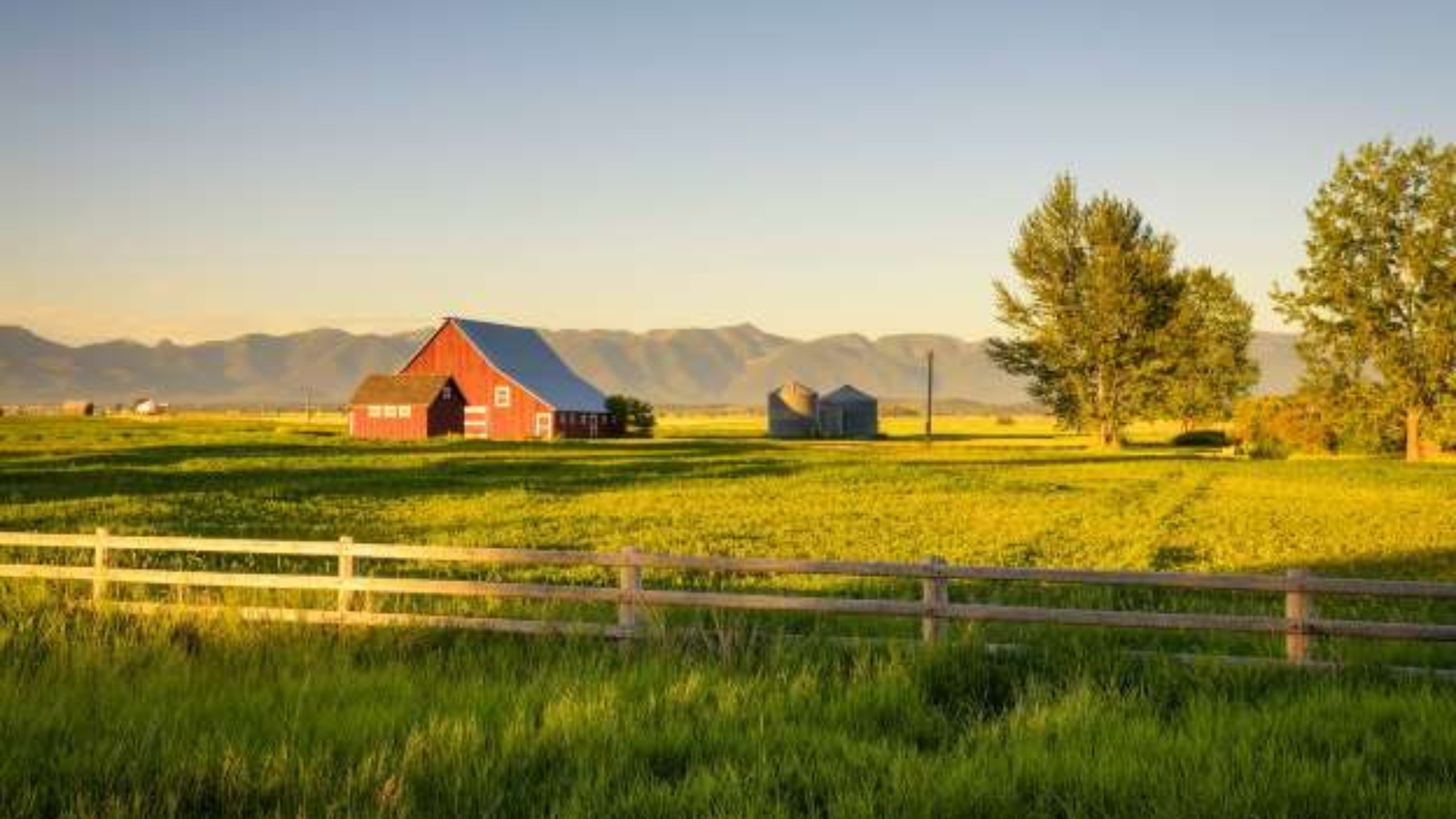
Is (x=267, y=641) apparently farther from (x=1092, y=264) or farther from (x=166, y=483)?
(x=1092, y=264)

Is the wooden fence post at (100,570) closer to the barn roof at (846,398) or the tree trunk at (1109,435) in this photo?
the tree trunk at (1109,435)

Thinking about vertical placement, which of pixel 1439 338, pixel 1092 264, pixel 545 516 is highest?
pixel 1092 264

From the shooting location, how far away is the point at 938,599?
11.3m

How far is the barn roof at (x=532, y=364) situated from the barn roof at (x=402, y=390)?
3.93m

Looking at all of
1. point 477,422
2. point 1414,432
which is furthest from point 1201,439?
point 477,422

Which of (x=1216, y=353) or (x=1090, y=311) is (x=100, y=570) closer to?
(x=1090, y=311)

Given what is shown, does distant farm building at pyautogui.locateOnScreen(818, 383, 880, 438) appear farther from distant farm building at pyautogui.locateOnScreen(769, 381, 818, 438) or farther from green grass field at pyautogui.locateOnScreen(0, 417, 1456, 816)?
green grass field at pyautogui.locateOnScreen(0, 417, 1456, 816)

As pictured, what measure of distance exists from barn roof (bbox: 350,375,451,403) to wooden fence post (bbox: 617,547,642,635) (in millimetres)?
74109

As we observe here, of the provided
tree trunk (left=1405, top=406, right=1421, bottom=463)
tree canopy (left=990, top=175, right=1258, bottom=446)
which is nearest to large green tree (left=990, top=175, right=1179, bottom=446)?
tree canopy (left=990, top=175, right=1258, bottom=446)

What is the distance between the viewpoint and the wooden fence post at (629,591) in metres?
11.5

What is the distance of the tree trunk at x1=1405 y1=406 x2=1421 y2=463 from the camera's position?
6012 centimetres

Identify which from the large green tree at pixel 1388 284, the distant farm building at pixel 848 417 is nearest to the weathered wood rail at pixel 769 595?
the large green tree at pixel 1388 284

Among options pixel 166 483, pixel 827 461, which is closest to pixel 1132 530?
pixel 166 483

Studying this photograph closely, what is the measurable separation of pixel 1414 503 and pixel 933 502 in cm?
1402
